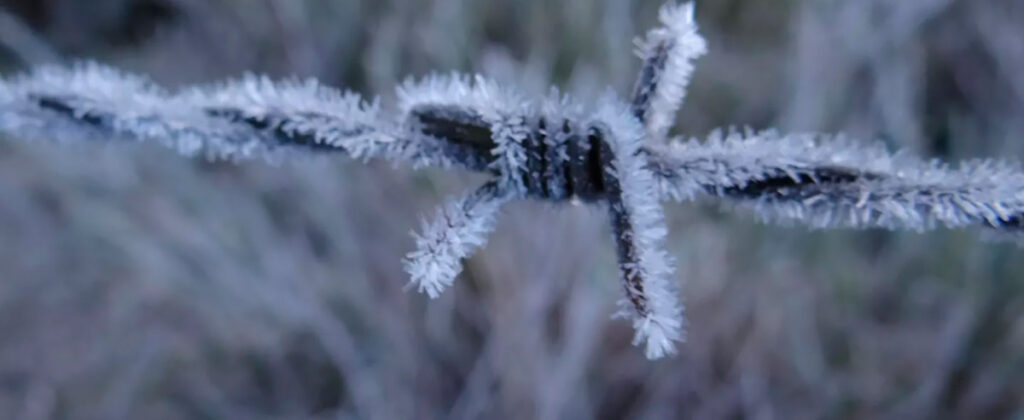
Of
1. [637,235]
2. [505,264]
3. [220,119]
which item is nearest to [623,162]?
[637,235]

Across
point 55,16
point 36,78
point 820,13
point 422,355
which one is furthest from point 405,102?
point 55,16

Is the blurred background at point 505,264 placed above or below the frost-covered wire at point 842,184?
above

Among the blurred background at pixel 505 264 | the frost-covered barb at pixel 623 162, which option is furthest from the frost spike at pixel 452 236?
the blurred background at pixel 505 264

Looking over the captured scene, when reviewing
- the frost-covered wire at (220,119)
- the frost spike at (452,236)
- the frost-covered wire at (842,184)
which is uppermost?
the frost-covered wire at (220,119)

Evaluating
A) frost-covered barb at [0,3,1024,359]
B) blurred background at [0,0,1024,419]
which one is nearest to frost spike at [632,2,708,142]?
frost-covered barb at [0,3,1024,359]

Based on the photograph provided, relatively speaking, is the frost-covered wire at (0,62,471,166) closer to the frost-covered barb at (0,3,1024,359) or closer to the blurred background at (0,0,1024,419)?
the frost-covered barb at (0,3,1024,359)

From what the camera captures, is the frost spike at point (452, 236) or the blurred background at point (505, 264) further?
the blurred background at point (505, 264)

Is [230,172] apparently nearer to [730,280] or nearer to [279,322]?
[279,322]

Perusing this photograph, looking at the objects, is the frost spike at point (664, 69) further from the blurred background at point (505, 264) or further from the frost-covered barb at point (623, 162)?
the blurred background at point (505, 264)
